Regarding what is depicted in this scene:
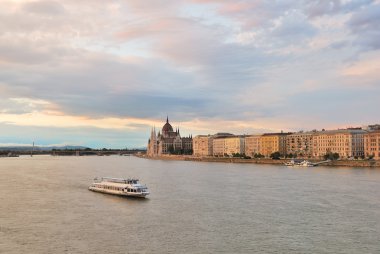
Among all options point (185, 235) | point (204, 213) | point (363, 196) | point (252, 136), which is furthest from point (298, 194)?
point (252, 136)

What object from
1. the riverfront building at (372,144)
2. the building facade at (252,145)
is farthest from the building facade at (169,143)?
the riverfront building at (372,144)

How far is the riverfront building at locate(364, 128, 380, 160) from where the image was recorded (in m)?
79.1

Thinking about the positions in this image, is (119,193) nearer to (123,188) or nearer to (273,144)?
(123,188)

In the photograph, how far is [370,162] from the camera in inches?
2692

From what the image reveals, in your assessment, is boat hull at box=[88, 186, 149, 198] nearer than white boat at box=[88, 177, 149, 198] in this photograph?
Yes

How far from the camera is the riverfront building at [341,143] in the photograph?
86238 millimetres

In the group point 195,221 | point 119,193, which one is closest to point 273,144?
point 119,193

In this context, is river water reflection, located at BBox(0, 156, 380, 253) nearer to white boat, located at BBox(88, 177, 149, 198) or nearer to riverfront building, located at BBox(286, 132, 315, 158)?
white boat, located at BBox(88, 177, 149, 198)

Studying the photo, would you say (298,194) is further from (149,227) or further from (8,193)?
(8,193)

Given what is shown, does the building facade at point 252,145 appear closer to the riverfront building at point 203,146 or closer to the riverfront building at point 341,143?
the riverfront building at point 203,146

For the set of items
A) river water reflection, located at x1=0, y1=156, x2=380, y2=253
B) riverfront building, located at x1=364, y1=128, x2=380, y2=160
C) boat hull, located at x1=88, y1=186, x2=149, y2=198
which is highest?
riverfront building, located at x1=364, y1=128, x2=380, y2=160

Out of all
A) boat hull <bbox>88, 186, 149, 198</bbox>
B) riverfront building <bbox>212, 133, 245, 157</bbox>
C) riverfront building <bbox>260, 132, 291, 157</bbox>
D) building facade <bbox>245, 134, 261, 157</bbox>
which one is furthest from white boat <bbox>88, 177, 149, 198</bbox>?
riverfront building <bbox>212, 133, 245, 157</bbox>

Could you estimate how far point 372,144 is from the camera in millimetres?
80375

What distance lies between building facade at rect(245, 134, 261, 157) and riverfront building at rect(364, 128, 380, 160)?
32.4 meters
